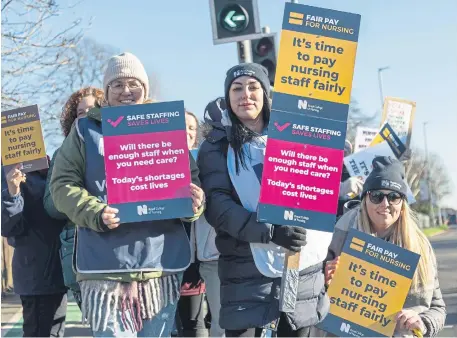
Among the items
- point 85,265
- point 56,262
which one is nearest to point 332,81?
point 85,265

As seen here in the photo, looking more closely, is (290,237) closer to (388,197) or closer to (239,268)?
(239,268)

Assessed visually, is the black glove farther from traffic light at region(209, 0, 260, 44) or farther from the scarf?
traffic light at region(209, 0, 260, 44)

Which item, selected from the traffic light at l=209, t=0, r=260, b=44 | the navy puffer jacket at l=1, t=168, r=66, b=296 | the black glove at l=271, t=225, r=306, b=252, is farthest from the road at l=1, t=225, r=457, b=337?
the black glove at l=271, t=225, r=306, b=252

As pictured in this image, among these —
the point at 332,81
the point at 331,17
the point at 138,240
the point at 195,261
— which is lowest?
the point at 195,261

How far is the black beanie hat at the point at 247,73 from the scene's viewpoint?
332 centimetres

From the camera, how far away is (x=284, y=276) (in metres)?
3.07

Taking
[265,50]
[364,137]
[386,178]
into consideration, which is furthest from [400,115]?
[386,178]

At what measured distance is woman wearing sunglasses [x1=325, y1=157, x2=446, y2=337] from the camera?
11.5 feet

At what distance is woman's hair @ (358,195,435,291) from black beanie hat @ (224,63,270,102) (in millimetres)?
948

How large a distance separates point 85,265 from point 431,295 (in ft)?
5.99

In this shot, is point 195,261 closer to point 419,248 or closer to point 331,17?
point 419,248

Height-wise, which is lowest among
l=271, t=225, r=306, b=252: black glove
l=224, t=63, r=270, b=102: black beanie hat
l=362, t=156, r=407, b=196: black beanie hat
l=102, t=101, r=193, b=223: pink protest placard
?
l=271, t=225, r=306, b=252: black glove

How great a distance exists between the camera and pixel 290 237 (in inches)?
120

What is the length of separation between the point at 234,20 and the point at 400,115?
2299mm
